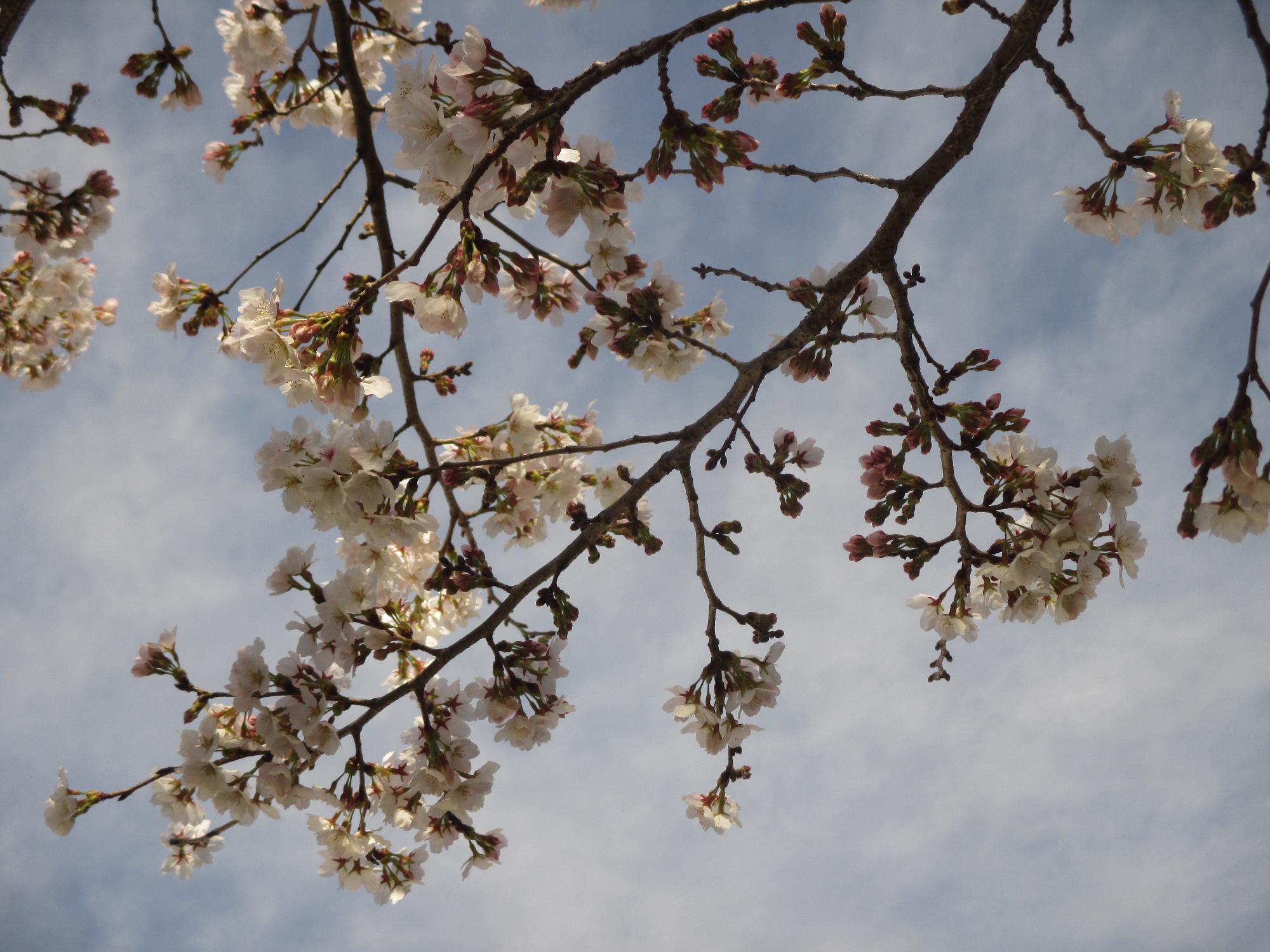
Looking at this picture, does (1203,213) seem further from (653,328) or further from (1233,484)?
(653,328)

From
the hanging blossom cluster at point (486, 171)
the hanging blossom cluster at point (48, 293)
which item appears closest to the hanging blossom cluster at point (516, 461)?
the hanging blossom cluster at point (486, 171)

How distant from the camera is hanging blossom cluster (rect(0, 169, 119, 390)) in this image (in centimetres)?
540

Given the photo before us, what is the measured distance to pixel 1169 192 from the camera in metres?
3.03

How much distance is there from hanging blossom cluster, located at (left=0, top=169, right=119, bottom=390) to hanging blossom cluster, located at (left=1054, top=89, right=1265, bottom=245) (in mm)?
5840

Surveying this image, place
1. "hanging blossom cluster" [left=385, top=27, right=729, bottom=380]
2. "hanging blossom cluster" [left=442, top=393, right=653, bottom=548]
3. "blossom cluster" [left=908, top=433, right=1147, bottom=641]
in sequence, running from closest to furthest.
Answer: "hanging blossom cluster" [left=385, top=27, right=729, bottom=380]
"blossom cluster" [left=908, top=433, right=1147, bottom=641]
"hanging blossom cluster" [left=442, top=393, right=653, bottom=548]

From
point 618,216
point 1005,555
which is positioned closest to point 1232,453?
point 1005,555

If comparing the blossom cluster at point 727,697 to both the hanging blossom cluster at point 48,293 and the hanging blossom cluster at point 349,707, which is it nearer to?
the hanging blossom cluster at point 349,707

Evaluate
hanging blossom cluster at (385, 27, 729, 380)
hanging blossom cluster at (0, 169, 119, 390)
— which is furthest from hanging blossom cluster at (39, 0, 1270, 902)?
hanging blossom cluster at (0, 169, 119, 390)

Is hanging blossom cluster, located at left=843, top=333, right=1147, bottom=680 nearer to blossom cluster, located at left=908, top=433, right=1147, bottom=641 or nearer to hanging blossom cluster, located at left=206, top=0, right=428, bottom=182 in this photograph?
blossom cluster, located at left=908, top=433, right=1147, bottom=641

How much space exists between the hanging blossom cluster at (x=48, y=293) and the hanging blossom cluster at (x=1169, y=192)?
584 centimetres

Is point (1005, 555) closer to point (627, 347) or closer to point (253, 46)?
point (627, 347)

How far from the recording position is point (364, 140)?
393 centimetres

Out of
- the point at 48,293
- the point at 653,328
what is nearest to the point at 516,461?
the point at 653,328

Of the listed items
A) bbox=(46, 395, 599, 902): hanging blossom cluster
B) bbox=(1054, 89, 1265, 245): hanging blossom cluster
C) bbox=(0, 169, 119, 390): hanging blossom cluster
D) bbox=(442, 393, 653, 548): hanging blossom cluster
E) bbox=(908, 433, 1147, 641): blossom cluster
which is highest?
bbox=(0, 169, 119, 390): hanging blossom cluster
